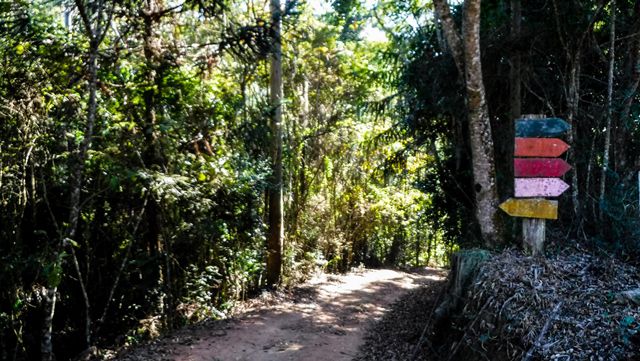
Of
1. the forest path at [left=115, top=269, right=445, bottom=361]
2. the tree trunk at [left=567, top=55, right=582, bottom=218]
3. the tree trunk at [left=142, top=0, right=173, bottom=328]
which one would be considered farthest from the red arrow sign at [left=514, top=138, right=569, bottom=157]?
the tree trunk at [left=142, top=0, right=173, bottom=328]

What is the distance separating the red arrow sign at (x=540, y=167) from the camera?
5621 millimetres

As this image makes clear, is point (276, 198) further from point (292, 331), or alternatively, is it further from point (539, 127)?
point (539, 127)

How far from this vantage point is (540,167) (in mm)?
5672

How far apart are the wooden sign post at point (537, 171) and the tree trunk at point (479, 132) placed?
759 mm

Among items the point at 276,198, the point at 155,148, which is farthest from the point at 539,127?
the point at 276,198

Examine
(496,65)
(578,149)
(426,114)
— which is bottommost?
(578,149)

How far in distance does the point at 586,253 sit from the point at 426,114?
4.80 m

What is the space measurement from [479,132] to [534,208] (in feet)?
4.29

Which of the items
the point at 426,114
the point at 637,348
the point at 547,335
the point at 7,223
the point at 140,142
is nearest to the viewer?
the point at 637,348

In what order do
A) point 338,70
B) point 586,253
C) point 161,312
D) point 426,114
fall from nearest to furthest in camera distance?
point 586,253, point 161,312, point 426,114, point 338,70

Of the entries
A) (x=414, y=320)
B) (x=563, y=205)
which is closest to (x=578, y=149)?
(x=563, y=205)

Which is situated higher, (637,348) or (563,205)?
(563,205)

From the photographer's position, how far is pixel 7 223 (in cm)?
681

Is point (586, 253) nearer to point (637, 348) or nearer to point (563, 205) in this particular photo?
point (563, 205)
